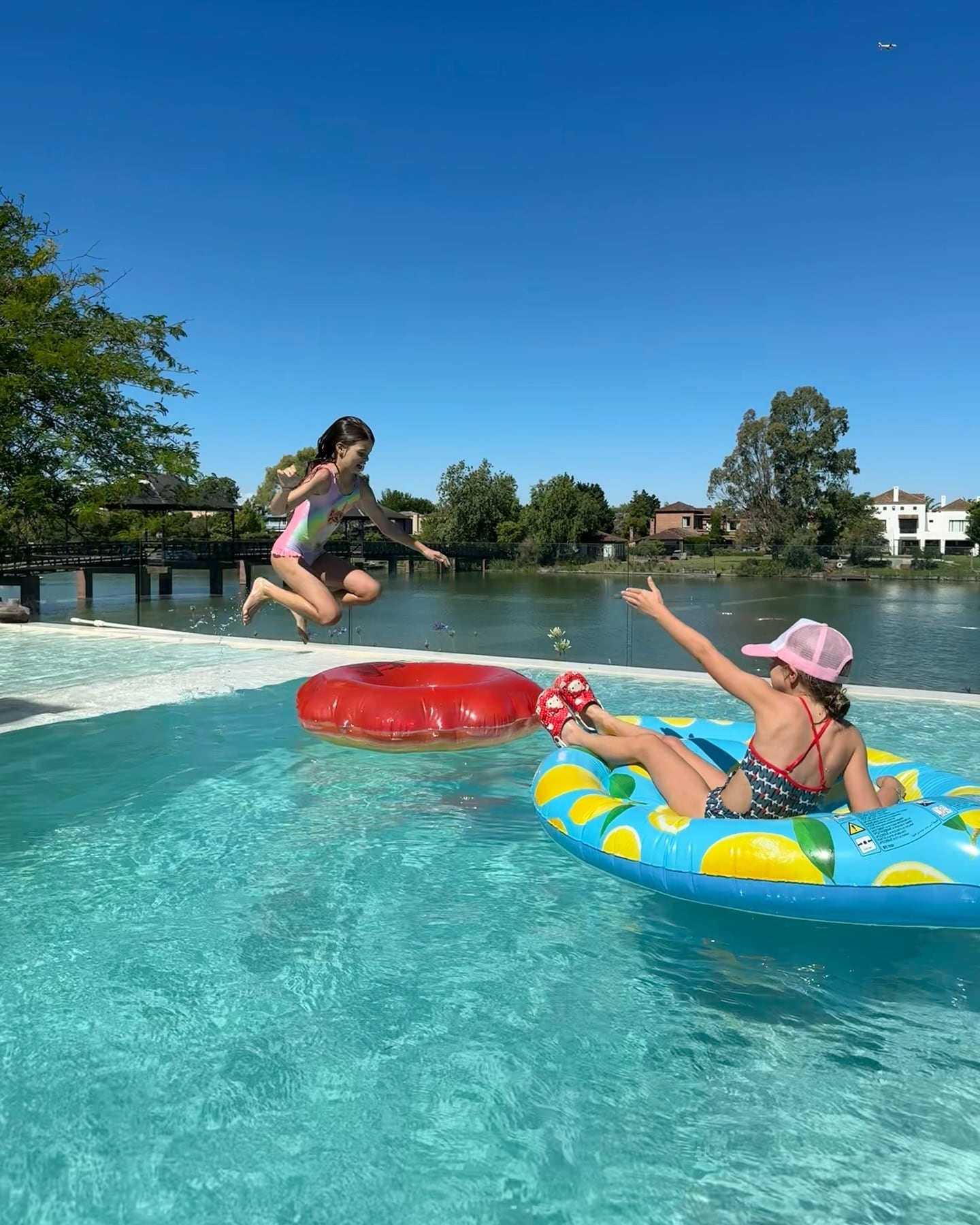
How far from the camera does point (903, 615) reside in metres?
30.3

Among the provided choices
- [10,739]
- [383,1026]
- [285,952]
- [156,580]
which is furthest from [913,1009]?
[156,580]

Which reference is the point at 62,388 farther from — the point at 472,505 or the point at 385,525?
the point at 472,505

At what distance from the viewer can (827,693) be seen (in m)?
3.20

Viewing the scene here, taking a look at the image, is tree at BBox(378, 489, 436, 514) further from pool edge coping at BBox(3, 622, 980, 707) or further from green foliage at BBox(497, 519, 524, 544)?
pool edge coping at BBox(3, 622, 980, 707)

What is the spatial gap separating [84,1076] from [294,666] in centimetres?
740

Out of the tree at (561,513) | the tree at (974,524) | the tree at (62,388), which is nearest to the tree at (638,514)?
the tree at (561,513)

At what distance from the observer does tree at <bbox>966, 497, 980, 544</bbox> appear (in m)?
72.4

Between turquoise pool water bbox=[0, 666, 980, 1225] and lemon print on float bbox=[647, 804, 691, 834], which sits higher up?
lemon print on float bbox=[647, 804, 691, 834]

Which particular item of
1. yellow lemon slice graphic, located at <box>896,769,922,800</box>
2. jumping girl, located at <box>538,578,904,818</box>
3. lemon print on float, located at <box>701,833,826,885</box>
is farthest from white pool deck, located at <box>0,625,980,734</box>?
lemon print on float, located at <box>701,833,826,885</box>

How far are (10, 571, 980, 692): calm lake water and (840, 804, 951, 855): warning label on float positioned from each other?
21.2 ft

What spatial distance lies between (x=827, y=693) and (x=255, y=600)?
3813 mm

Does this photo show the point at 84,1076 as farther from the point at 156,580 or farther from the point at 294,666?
the point at 156,580

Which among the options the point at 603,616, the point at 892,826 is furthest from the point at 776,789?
the point at 603,616

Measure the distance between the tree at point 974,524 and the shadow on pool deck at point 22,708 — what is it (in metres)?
77.6
